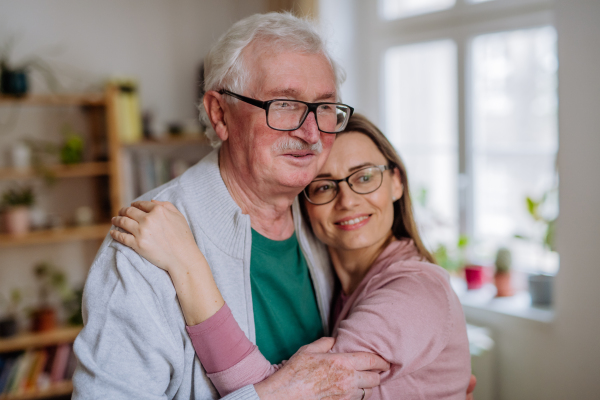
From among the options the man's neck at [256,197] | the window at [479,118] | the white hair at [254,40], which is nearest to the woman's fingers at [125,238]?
the man's neck at [256,197]

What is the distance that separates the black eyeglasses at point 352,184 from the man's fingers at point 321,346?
16.9 inches

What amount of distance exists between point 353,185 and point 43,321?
2700 millimetres

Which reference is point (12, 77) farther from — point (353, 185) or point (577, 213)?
point (577, 213)

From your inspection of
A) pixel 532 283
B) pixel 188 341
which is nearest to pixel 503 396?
pixel 532 283

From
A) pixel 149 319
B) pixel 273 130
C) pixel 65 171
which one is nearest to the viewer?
pixel 149 319

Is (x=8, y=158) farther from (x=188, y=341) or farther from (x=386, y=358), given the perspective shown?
(x=386, y=358)

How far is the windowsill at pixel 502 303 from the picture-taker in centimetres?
251

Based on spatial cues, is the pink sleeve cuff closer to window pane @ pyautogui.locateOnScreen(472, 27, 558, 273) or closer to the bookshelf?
window pane @ pyautogui.locateOnScreen(472, 27, 558, 273)

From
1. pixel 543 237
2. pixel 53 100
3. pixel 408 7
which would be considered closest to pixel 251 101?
pixel 543 237

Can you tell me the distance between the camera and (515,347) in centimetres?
258

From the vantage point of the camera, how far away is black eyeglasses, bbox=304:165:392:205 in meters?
1.41

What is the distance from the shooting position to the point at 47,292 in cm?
347

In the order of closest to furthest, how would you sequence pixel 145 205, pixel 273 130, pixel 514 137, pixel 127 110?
pixel 145 205, pixel 273 130, pixel 514 137, pixel 127 110

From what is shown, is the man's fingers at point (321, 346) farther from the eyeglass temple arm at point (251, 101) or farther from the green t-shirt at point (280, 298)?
the eyeglass temple arm at point (251, 101)
